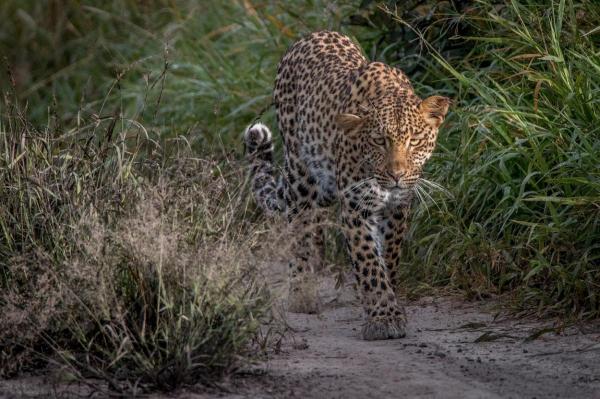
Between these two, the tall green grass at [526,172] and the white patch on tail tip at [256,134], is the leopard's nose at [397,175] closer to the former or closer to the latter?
the tall green grass at [526,172]

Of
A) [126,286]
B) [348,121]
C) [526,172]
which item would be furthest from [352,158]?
[126,286]

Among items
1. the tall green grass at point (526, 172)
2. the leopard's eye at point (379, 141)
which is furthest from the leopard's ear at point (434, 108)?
the tall green grass at point (526, 172)

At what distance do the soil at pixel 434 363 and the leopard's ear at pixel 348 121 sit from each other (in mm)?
1031

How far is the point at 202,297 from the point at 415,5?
159 inches

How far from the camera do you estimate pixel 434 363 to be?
5.21 m

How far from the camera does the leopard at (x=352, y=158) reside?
19.6 ft

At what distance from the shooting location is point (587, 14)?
7215 mm

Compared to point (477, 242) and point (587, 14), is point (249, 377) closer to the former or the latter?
point (477, 242)

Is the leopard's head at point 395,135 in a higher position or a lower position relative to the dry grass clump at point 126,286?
higher

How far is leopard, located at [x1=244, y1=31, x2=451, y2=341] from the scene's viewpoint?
599 cm

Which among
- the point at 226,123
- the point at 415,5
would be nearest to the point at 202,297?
the point at 415,5

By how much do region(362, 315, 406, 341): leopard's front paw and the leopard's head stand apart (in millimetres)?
634

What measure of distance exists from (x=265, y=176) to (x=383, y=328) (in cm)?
182

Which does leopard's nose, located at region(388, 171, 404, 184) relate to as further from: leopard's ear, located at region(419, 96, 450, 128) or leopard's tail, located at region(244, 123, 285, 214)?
leopard's tail, located at region(244, 123, 285, 214)
